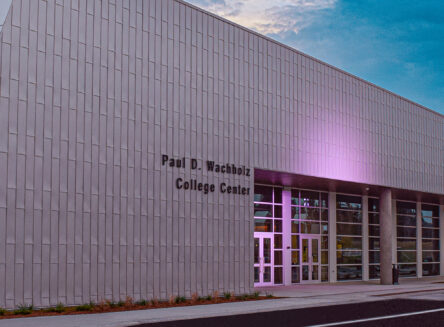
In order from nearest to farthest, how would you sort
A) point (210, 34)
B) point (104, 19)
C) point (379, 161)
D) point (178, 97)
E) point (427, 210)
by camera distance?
point (104, 19), point (178, 97), point (210, 34), point (379, 161), point (427, 210)

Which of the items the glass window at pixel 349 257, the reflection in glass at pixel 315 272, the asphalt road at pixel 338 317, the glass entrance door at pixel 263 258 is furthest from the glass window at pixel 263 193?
the asphalt road at pixel 338 317

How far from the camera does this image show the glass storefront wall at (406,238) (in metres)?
40.5

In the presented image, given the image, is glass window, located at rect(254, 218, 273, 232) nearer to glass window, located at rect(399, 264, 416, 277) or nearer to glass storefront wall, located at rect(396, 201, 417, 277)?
glass storefront wall, located at rect(396, 201, 417, 277)

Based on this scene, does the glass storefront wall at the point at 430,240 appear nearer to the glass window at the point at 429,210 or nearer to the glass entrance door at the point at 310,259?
the glass window at the point at 429,210

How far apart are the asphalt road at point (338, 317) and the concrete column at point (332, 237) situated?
13.3 m

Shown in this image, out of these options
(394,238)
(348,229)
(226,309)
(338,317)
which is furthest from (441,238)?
(338,317)

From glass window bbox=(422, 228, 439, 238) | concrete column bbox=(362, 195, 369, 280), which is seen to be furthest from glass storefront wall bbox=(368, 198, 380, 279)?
glass window bbox=(422, 228, 439, 238)

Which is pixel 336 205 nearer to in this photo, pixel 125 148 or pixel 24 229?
pixel 125 148

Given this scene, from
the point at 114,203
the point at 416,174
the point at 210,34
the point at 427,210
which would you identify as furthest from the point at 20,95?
the point at 427,210

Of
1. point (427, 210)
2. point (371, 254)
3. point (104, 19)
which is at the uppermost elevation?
point (104, 19)

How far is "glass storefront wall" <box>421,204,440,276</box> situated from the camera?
43031 millimetres

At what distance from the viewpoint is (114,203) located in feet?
65.7

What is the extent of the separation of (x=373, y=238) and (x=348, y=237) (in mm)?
2720

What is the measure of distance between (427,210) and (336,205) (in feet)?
38.4
